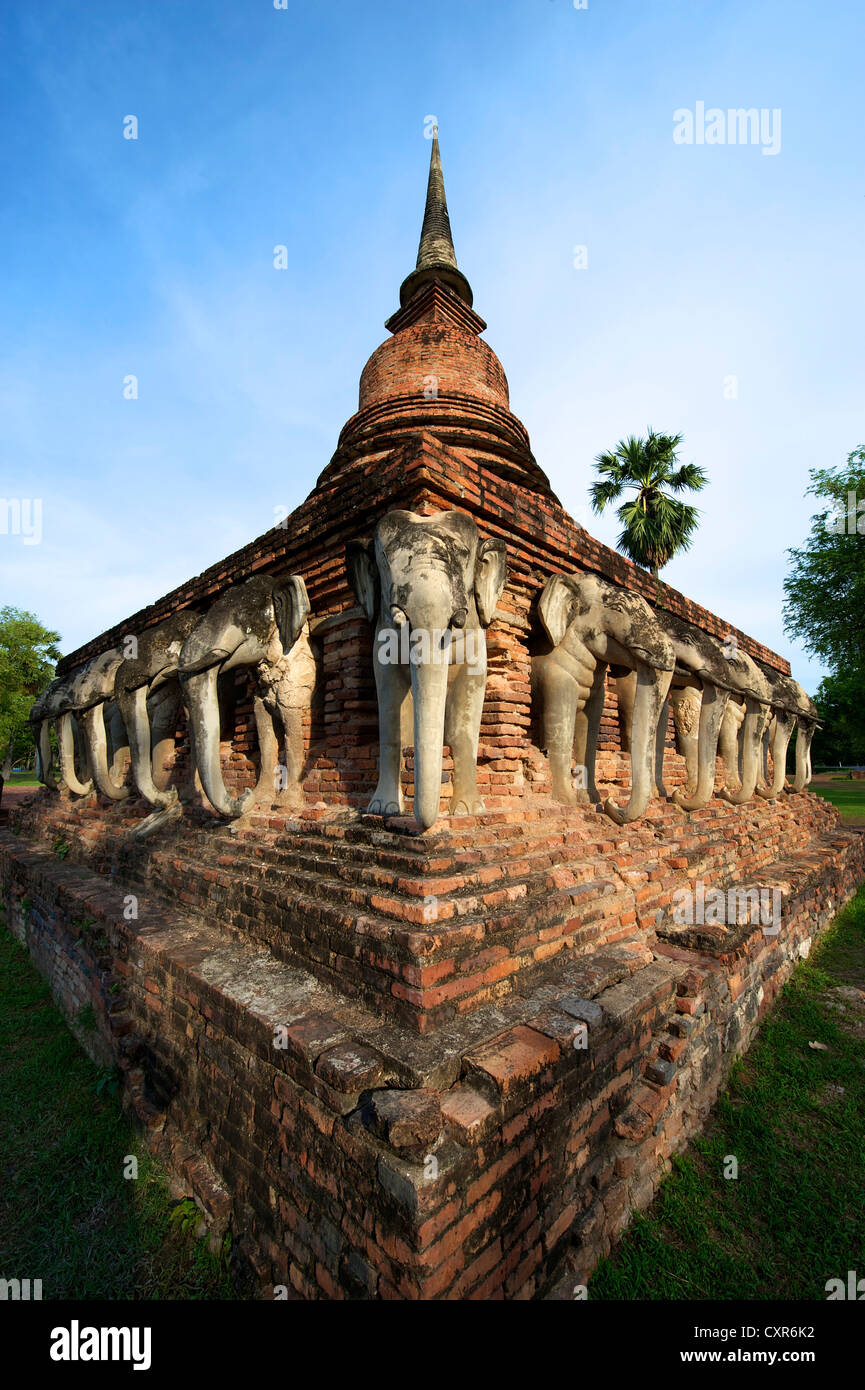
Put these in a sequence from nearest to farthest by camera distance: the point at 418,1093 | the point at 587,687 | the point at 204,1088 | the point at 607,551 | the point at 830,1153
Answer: the point at 418,1093, the point at 204,1088, the point at 830,1153, the point at 587,687, the point at 607,551

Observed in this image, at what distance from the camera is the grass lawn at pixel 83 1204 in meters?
2.26

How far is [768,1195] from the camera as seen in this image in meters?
2.67

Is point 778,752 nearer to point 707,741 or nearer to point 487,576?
point 707,741

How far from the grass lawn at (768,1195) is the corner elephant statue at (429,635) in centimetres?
214

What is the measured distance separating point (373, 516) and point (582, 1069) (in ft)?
11.0

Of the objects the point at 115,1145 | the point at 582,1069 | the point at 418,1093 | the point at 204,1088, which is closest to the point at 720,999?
the point at 582,1069

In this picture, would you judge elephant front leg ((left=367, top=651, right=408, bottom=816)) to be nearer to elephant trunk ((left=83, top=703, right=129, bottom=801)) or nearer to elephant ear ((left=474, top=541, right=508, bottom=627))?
elephant ear ((left=474, top=541, right=508, bottom=627))

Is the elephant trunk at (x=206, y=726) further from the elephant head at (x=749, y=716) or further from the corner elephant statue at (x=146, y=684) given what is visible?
the elephant head at (x=749, y=716)

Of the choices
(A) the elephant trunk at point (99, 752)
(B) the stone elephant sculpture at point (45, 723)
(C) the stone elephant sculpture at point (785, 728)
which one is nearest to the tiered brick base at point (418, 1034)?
(A) the elephant trunk at point (99, 752)

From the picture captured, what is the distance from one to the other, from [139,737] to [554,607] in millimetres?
3621

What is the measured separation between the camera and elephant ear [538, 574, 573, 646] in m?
3.99

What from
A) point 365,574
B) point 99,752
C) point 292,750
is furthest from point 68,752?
point 365,574
